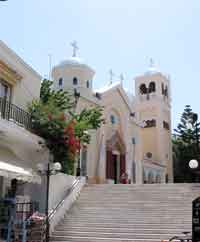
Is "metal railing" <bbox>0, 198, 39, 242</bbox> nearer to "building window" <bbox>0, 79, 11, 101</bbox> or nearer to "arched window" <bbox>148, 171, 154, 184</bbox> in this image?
"building window" <bbox>0, 79, 11, 101</bbox>

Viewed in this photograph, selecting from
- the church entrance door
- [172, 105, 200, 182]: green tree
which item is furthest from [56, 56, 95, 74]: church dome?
[172, 105, 200, 182]: green tree

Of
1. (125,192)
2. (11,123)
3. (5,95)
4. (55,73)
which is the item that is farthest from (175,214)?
(55,73)

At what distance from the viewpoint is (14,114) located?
15641 millimetres

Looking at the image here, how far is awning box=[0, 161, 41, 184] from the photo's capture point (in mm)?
11533

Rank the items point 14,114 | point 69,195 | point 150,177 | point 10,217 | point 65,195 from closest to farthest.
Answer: point 10,217 → point 14,114 → point 69,195 → point 65,195 → point 150,177

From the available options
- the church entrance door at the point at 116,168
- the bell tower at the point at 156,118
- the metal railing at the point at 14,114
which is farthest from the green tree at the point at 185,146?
the metal railing at the point at 14,114

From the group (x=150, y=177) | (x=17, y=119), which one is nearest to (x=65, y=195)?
(x=17, y=119)

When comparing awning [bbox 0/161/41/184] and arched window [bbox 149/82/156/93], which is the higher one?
arched window [bbox 149/82/156/93]

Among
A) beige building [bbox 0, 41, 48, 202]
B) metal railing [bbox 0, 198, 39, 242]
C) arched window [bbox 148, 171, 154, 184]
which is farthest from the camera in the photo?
arched window [bbox 148, 171, 154, 184]

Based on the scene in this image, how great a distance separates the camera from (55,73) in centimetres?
2859

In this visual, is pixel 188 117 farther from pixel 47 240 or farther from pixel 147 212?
pixel 47 240

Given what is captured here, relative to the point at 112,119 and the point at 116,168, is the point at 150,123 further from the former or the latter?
the point at 116,168

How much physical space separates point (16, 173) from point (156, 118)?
2852 centimetres

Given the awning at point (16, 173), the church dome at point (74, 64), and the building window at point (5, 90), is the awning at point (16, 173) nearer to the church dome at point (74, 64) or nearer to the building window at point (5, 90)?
the building window at point (5, 90)
